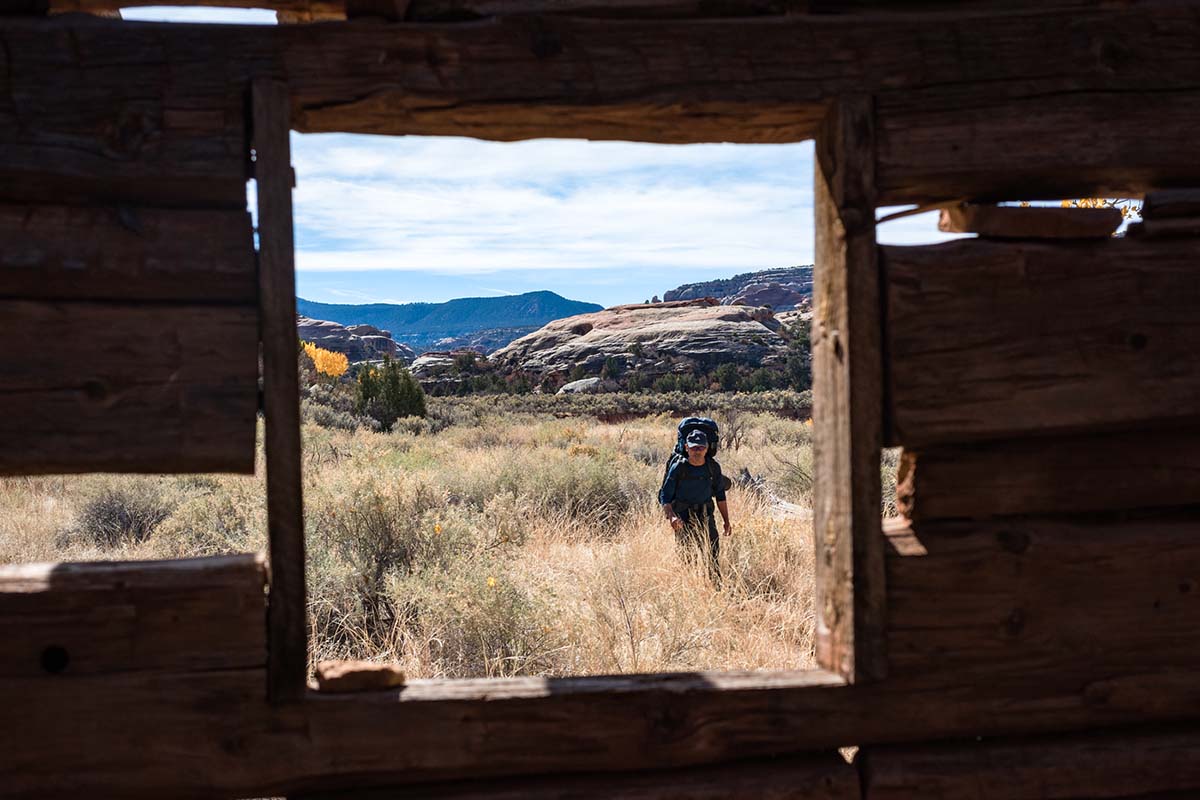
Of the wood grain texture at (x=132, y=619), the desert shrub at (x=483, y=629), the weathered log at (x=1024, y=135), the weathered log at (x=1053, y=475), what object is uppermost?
the weathered log at (x=1024, y=135)

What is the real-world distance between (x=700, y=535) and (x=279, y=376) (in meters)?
3.80

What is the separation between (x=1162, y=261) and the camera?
1.80 meters

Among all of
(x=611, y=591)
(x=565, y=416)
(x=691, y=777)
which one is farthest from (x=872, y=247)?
(x=565, y=416)

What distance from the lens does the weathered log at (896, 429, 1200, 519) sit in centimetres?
180

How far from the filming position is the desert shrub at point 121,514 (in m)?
6.02

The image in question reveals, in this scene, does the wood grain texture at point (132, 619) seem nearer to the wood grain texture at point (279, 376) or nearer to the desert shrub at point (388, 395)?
the wood grain texture at point (279, 376)

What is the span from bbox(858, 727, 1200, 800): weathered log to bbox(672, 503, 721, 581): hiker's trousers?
9.89ft

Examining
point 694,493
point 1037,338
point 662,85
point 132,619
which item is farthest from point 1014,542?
point 694,493

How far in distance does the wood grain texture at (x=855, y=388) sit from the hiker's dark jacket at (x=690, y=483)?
11.4 ft

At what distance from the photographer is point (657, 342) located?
35.7m

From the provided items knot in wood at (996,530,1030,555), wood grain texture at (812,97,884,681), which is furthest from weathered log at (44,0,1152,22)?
knot in wood at (996,530,1030,555)

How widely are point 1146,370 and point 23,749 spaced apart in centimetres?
258

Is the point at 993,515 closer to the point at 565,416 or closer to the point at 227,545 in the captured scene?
the point at 227,545

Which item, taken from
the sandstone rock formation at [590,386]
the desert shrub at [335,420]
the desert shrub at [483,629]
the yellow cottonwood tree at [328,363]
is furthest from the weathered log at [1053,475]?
the sandstone rock formation at [590,386]
